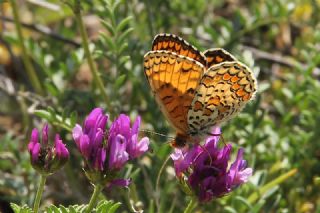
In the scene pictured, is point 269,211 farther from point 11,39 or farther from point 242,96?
point 11,39

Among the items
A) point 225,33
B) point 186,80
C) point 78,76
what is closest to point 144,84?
point 225,33

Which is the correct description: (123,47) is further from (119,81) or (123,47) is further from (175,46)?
(175,46)

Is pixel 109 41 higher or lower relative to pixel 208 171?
higher

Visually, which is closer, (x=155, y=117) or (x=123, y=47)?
(x=123, y=47)

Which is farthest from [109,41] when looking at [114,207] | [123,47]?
[114,207]

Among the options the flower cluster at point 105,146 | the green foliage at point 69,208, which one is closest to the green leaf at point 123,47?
the flower cluster at point 105,146

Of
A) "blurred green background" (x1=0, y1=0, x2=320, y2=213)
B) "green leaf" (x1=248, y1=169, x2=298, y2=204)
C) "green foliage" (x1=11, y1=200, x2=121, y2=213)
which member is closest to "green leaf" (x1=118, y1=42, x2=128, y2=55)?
"blurred green background" (x1=0, y1=0, x2=320, y2=213)
